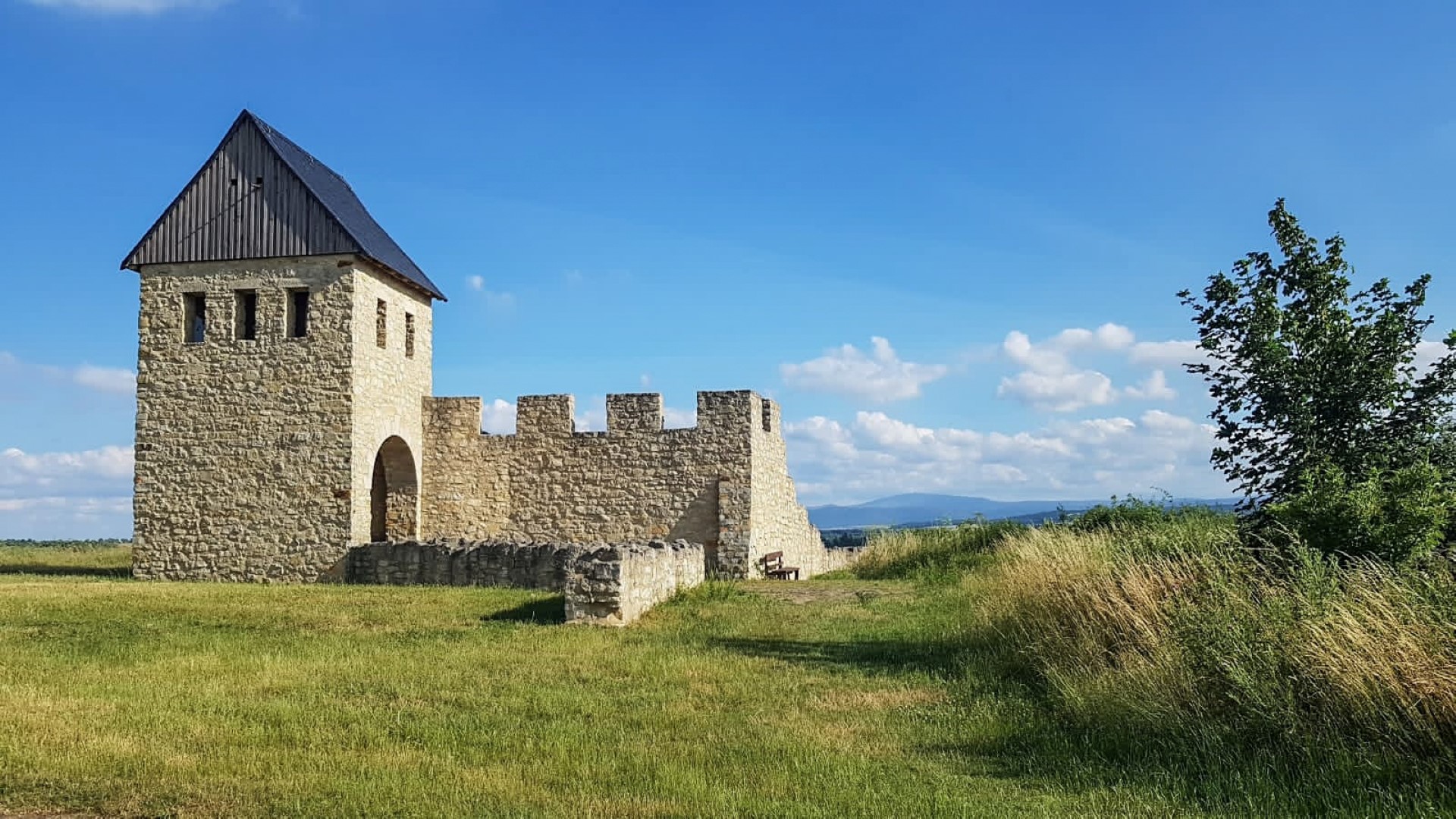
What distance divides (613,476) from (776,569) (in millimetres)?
3731

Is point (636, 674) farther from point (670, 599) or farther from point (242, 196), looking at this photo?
point (242, 196)

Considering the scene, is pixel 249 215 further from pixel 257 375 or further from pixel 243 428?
pixel 243 428

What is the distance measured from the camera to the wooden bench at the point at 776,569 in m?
22.1

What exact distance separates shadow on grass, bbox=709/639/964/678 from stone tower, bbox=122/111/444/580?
37.7 ft

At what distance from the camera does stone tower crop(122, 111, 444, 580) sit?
20.8 meters

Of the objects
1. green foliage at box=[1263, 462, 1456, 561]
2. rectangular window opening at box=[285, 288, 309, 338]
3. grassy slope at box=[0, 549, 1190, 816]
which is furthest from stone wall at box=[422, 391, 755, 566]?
green foliage at box=[1263, 462, 1456, 561]

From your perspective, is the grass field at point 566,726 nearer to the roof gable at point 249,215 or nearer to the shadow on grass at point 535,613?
the shadow on grass at point 535,613

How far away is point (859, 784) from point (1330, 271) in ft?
21.3

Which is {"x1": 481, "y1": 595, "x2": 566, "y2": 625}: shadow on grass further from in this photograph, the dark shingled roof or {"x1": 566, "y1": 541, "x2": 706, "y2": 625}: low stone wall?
the dark shingled roof

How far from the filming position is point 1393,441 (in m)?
9.09

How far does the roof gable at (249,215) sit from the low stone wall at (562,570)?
19.0 feet

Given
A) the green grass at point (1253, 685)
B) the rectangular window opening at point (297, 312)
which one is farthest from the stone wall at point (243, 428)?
the green grass at point (1253, 685)

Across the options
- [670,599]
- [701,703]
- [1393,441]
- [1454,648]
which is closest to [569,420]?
[670,599]

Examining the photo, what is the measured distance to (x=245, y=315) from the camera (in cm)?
2177
